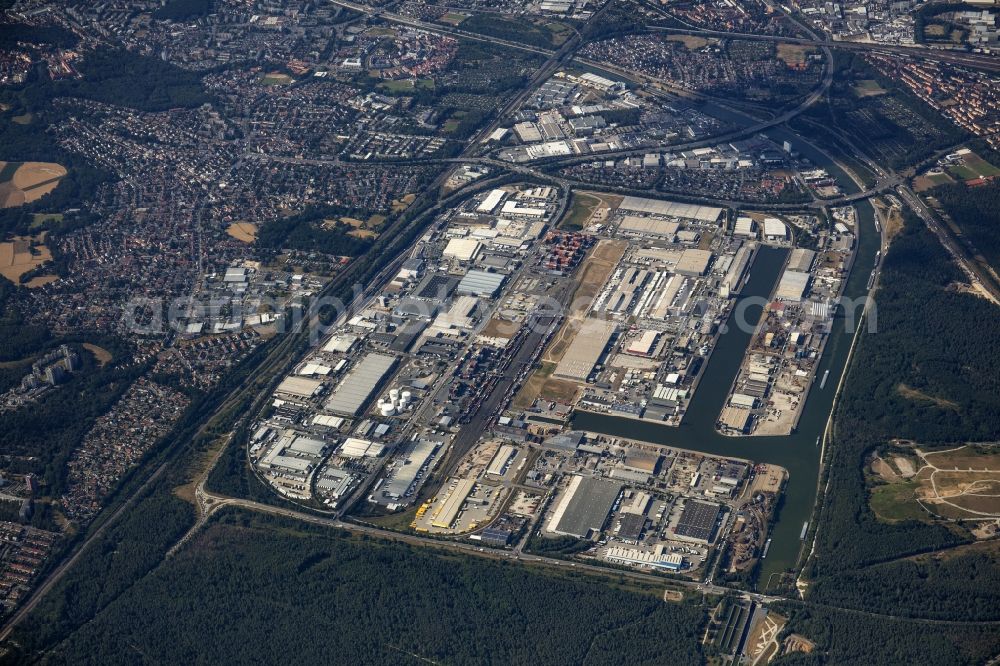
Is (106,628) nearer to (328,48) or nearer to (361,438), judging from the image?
(361,438)

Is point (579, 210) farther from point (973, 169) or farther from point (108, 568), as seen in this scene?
point (108, 568)

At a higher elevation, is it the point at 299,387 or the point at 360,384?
the point at 360,384

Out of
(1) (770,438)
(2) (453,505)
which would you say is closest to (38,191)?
(2) (453,505)

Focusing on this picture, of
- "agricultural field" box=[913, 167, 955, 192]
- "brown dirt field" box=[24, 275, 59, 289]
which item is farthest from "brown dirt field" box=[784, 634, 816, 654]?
"brown dirt field" box=[24, 275, 59, 289]

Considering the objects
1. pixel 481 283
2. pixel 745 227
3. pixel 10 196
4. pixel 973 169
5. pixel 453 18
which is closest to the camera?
pixel 481 283

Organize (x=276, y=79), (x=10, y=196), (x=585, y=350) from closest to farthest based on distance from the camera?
(x=585, y=350) < (x=10, y=196) < (x=276, y=79)

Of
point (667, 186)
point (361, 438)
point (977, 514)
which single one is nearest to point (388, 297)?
point (361, 438)

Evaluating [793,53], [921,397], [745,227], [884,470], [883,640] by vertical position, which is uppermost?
[793,53]

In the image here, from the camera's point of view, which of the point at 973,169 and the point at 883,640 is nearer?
the point at 883,640
